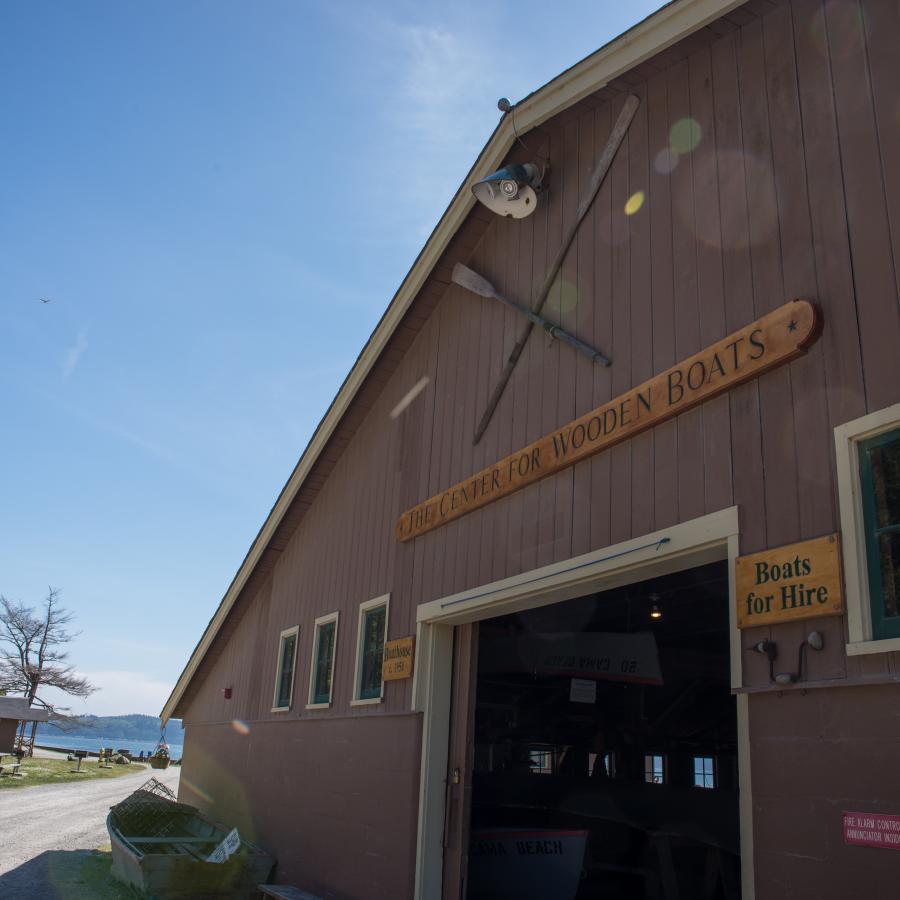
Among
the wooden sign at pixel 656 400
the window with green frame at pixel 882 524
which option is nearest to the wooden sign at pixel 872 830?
the window with green frame at pixel 882 524

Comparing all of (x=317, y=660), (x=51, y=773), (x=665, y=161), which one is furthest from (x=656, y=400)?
(x=51, y=773)

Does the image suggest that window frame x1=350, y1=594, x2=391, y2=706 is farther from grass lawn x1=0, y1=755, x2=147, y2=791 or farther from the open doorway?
grass lawn x1=0, y1=755, x2=147, y2=791

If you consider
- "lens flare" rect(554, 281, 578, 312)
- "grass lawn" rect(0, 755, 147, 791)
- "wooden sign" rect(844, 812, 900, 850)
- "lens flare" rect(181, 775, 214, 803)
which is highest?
"lens flare" rect(554, 281, 578, 312)

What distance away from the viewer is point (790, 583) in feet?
17.5

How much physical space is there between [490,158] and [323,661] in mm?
6881

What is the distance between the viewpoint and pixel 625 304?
24.7 feet

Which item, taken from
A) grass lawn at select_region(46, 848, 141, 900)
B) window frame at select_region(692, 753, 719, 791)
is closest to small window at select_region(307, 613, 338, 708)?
grass lawn at select_region(46, 848, 141, 900)

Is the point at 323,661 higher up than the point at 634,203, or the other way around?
the point at 634,203

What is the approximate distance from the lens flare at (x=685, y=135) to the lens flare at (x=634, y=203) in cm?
45

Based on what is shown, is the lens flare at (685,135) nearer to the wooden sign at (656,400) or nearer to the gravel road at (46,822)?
the wooden sign at (656,400)

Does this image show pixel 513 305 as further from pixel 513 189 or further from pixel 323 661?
pixel 323 661

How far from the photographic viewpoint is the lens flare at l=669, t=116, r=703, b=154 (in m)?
7.20

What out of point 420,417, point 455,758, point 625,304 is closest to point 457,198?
point 420,417

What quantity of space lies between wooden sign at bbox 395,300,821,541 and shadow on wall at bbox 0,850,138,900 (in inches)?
301
